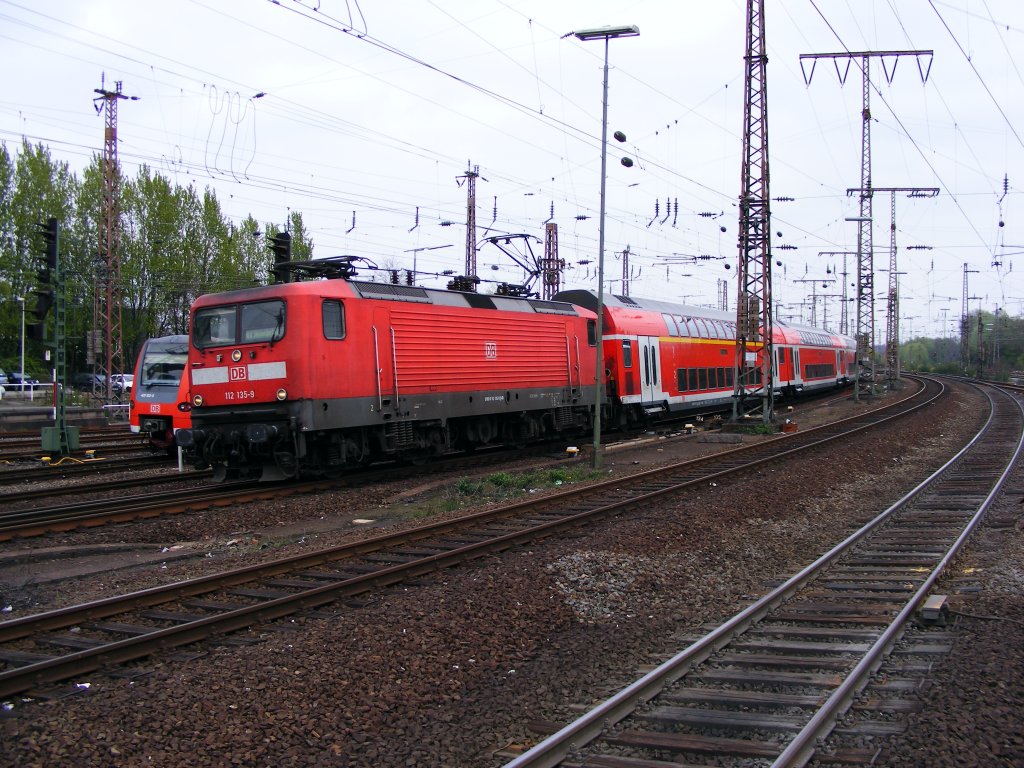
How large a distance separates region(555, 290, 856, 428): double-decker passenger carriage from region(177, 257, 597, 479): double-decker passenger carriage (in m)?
5.84

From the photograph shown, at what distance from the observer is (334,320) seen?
14.3 m

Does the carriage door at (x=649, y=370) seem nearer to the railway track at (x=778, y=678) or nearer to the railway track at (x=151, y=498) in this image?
the railway track at (x=151, y=498)

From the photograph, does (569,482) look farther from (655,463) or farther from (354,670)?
(354,670)

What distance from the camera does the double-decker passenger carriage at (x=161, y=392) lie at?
19.5 m

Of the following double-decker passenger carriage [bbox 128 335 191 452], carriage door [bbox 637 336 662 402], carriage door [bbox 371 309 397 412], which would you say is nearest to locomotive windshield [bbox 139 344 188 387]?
double-decker passenger carriage [bbox 128 335 191 452]

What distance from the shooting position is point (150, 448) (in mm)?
21406

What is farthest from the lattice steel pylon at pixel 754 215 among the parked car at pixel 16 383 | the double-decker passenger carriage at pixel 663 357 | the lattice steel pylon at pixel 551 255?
the parked car at pixel 16 383

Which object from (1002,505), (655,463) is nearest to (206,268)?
(655,463)

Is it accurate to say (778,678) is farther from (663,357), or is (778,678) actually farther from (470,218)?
(470,218)

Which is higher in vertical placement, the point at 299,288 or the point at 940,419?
the point at 299,288

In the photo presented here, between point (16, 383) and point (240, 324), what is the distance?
132ft

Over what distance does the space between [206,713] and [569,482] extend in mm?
10596

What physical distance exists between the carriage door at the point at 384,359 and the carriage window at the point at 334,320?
0.74 meters

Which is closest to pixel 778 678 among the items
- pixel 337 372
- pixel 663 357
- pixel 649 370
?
pixel 337 372
